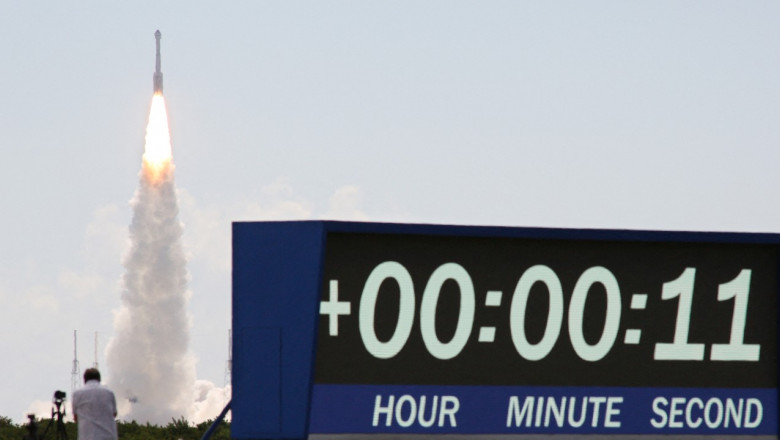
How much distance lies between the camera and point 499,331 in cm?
1859

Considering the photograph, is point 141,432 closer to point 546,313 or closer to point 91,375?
point 91,375

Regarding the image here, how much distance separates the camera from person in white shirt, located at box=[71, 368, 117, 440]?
21.7 m

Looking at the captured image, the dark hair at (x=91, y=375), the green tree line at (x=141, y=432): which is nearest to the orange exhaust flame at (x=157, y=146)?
the green tree line at (x=141, y=432)

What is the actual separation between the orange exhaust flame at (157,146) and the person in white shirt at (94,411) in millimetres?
43116

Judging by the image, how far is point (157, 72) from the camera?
223 feet

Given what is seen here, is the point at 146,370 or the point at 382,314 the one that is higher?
the point at 382,314

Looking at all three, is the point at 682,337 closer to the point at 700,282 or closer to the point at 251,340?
the point at 700,282

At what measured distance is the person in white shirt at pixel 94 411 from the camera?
21.7 metres

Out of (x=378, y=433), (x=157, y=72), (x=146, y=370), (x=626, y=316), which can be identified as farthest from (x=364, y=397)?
(x=146, y=370)

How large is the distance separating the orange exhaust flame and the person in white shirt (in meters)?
43.1

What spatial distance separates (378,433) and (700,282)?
442cm

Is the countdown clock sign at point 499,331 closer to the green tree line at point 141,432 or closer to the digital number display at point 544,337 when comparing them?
the digital number display at point 544,337

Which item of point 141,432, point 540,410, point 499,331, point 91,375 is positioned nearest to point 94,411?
point 91,375

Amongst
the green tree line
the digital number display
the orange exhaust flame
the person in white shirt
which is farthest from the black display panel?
the orange exhaust flame
